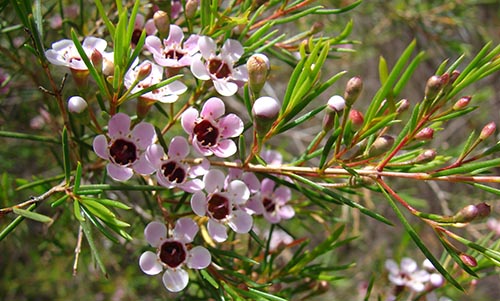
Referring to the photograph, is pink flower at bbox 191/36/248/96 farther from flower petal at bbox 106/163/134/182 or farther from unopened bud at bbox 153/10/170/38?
flower petal at bbox 106/163/134/182

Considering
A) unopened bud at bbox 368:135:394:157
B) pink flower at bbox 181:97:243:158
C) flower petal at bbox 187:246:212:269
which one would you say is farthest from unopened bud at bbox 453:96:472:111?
flower petal at bbox 187:246:212:269

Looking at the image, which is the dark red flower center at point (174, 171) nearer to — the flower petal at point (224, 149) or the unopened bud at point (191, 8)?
the flower petal at point (224, 149)

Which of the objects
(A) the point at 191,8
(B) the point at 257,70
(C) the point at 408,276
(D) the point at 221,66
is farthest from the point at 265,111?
(C) the point at 408,276

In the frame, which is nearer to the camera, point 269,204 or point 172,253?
point 172,253

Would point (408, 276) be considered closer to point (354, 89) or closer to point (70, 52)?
point (354, 89)

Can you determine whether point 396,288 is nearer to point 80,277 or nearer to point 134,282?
point 134,282

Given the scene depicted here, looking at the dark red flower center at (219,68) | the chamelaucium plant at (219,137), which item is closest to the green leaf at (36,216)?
the chamelaucium plant at (219,137)
